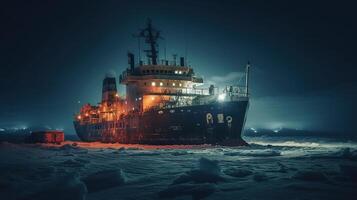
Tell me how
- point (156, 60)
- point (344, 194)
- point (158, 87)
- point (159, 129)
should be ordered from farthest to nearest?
point (156, 60)
point (158, 87)
point (159, 129)
point (344, 194)

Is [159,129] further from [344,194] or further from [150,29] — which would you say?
[344,194]

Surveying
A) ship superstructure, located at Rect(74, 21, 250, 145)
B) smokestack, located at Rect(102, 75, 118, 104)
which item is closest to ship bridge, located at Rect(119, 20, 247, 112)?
ship superstructure, located at Rect(74, 21, 250, 145)

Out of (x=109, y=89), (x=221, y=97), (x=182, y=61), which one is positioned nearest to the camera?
(x=221, y=97)

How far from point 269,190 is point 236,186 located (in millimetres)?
1025

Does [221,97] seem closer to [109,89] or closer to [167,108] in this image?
[167,108]

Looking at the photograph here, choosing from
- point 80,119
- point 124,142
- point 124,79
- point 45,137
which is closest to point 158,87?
point 124,79

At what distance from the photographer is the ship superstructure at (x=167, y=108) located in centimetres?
3400

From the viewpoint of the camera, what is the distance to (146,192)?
9.91m

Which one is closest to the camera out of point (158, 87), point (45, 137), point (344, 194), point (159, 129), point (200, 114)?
point (344, 194)

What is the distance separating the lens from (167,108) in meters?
35.7

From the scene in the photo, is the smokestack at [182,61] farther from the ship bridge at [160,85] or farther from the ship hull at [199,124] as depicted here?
the ship hull at [199,124]

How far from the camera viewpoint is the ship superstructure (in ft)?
112

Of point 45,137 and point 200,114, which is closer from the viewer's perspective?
point 200,114

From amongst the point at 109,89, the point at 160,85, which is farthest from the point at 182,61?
the point at 109,89
